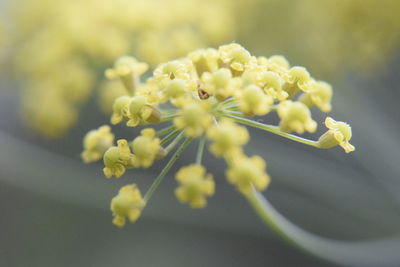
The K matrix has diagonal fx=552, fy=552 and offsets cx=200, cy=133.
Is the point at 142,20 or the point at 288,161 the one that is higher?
the point at 142,20

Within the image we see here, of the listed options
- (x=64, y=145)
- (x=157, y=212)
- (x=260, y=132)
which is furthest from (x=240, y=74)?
(x=64, y=145)

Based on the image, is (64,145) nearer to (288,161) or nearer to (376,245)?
(288,161)

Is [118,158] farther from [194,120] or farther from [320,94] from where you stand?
[320,94]

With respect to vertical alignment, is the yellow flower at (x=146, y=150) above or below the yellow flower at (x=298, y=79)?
below

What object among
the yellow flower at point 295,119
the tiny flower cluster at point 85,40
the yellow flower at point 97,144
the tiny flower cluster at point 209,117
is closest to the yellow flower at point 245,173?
the tiny flower cluster at point 209,117

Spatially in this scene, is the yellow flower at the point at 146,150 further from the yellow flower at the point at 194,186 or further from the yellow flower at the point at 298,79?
the yellow flower at the point at 298,79

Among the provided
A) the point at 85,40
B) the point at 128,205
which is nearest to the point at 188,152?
the point at 85,40

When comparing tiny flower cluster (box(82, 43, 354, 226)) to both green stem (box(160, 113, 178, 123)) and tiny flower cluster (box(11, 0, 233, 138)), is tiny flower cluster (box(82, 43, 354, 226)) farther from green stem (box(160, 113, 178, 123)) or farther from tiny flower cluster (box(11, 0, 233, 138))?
tiny flower cluster (box(11, 0, 233, 138))
